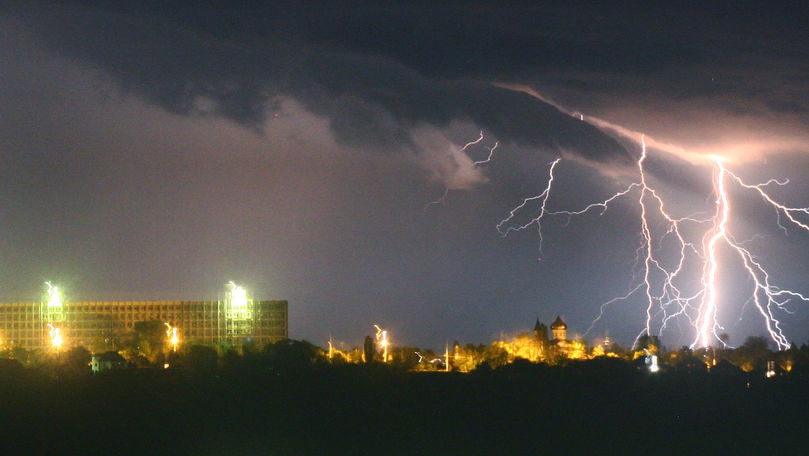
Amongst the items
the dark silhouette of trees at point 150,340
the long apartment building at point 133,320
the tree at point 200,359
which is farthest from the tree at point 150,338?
the tree at point 200,359

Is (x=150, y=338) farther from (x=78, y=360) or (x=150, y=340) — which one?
(x=78, y=360)

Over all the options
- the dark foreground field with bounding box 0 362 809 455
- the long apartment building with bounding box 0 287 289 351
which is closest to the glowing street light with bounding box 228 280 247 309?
the long apartment building with bounding box 0 287 289 351

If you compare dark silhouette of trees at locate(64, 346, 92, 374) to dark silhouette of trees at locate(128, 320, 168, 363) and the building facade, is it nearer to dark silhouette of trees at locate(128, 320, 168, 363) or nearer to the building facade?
dark silhouette of trees at locate(128, 320, 168, 363)

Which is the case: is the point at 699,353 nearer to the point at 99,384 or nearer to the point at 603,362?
the point at 603,362

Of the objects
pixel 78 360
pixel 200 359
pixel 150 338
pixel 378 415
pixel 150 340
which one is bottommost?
pixel 378 415

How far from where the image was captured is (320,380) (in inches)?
2312

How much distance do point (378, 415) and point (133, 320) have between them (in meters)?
A: 58.2

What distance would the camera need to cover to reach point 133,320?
102 metres

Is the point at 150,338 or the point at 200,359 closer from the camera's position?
the point at 200,359

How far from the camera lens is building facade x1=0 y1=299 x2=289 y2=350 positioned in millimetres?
97750

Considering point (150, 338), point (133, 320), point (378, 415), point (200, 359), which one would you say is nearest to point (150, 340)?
point (150, 338)

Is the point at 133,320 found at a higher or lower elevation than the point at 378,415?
higher

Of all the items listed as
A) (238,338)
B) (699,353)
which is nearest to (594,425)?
(238,338)

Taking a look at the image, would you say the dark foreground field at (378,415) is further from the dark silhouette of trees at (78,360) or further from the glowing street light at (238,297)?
the glowing street light at (238,297)
